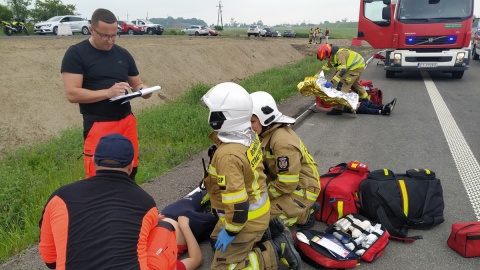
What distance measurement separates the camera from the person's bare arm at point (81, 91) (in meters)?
3.28

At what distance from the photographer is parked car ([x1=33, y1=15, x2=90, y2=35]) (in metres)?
28.2

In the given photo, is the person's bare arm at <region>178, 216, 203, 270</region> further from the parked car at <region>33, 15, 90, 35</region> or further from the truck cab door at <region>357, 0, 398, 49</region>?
the parked car at <region>33, 15, 90, 35</region>

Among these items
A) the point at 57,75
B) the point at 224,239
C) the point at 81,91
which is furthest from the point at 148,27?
the point at 224,239

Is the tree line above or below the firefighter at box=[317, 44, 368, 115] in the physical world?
above

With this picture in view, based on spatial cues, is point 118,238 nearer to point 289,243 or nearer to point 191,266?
point 191,266

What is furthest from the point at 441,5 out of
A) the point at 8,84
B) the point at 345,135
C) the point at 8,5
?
the point at 8,5

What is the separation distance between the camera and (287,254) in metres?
3.03

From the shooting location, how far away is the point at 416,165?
18.3 ft

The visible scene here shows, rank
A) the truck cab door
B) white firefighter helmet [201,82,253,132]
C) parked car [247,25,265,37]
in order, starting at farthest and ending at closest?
parked car [247,25,265,37] < the truck cab door < white firefighter helmet [201,82,253,132]

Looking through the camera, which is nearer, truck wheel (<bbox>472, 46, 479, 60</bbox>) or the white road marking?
the white road marking

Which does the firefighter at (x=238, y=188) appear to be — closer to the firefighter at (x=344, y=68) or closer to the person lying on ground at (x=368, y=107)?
the firefighter at (x=344, y=68)

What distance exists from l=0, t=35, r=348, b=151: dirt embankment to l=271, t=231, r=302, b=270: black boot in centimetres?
986

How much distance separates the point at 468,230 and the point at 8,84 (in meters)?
13.6

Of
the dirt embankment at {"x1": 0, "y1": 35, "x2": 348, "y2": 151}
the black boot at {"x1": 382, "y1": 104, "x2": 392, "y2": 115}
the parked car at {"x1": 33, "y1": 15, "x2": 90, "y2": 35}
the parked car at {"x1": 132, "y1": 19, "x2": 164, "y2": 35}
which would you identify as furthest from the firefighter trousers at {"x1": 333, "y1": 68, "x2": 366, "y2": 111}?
the parked car at {"x1": 132, "y1": 19, "x2": 164, "y2": 35}
